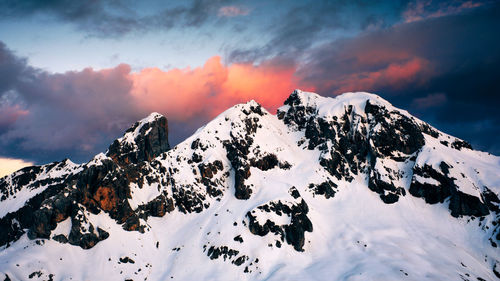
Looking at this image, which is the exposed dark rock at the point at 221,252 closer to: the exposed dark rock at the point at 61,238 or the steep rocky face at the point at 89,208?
the steep rocky face at the point at 89,208

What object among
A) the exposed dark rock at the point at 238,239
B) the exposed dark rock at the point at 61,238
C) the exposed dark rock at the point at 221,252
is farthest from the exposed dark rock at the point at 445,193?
the exposed dark rock at the point at 61,238

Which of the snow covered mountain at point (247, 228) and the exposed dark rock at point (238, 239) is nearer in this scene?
the snow covered mountain at point (247, 228)

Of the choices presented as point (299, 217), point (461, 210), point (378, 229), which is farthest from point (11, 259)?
point (461, 210)

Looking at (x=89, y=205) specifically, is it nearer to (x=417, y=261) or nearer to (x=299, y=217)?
(x=299, y=217)

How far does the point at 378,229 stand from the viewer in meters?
169

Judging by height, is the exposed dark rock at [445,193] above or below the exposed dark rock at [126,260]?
above

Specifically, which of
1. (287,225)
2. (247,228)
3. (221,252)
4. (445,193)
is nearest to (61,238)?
(221,252)

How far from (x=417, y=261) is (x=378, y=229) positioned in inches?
1249

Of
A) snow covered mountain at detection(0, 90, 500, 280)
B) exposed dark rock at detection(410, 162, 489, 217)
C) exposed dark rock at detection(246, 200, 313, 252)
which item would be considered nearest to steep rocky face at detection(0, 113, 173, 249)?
snow covered mountain at detection(0, 90, 500, 280)

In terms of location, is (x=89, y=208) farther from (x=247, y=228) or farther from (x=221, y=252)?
(x=247, y=228)

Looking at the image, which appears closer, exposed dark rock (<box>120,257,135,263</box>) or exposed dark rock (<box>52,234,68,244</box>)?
exposed dark rock (<box>52,234,68,244</box>)

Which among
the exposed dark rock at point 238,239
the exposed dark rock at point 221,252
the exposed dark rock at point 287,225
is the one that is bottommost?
the exposed dark rock at point 221,252

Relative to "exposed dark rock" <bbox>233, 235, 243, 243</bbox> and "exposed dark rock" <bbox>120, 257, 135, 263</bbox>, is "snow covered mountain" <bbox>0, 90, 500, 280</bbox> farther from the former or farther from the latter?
"exposed dark rock" <bbox>233, 235, 243, 243</bbox>

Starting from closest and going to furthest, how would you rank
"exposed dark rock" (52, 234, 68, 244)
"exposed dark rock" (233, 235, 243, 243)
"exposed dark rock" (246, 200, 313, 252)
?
"exposed dark rock" (52, 234, 68, 244) < "exposed dark rock" (233, 235, 243, 243) < "exposed dark rock" (246, 200, 313, 252)
